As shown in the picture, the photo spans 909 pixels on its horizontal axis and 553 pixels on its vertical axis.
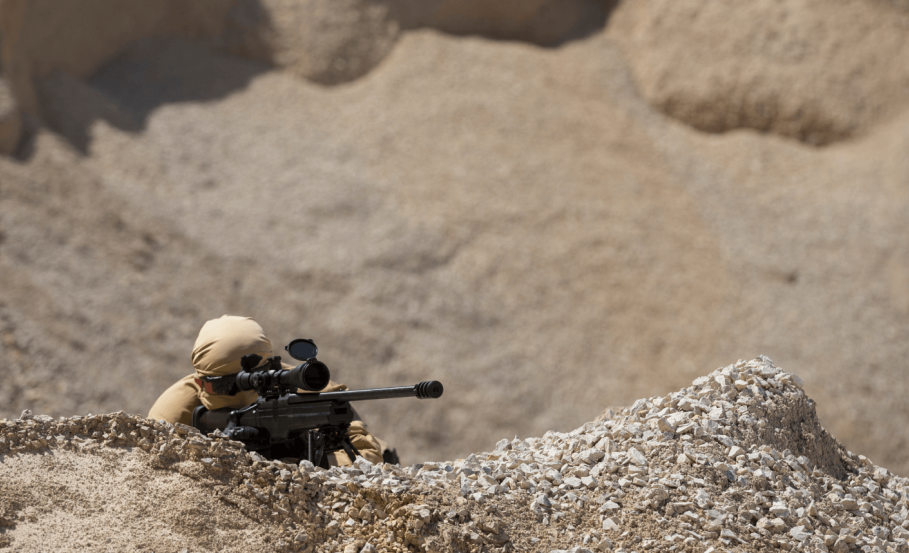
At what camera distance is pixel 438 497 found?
3.22 m

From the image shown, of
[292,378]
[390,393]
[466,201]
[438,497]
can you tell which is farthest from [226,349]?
[466,201]

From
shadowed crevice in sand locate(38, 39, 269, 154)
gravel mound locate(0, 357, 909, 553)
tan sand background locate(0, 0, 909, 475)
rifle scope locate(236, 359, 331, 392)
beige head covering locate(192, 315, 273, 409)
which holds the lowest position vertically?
gravel mound locate(0, 357, 909, 553)

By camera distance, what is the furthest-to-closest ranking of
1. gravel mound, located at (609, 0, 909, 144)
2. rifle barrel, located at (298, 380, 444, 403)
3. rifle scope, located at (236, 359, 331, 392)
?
gravel mound, located at (609, 0, 909, 144) → rifle scope, located at (236, 359, 331, 392) → rifle barrel, located at (298, 380, 444, 403)

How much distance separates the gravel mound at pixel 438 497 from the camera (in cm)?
307

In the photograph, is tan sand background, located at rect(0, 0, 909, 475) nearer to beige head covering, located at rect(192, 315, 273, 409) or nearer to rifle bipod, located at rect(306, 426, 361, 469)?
beige head covering, located at rect(192, 315, 273, 409)

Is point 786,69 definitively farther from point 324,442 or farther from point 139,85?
point 324,442

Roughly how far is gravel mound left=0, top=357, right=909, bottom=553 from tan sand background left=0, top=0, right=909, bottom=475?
743cm

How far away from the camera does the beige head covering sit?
3754 millimetres

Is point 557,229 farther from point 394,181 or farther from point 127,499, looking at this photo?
point 127,499

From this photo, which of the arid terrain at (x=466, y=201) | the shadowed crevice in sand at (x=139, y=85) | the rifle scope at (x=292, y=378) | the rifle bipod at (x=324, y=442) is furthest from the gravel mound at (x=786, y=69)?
the rifle scope at (x=292, y=378)

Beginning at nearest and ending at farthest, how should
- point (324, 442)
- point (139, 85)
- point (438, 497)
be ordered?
1. point (438, 497)
2. point (324, 442)
3. point (139, 85)

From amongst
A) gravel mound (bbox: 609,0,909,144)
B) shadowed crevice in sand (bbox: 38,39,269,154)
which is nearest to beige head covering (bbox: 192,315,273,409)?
shadowed crevice in sand (bbox: 38,39,269,154)

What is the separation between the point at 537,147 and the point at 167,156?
653cm

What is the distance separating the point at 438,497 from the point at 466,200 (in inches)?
428
